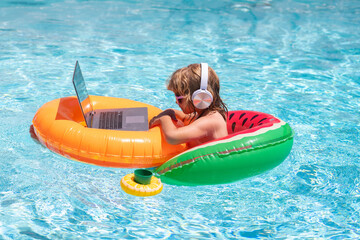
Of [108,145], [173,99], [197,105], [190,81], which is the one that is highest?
[190,81]

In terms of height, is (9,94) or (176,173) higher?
(176,173)

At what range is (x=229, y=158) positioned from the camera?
11.8ft

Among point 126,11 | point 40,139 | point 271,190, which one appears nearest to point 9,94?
point 40,139

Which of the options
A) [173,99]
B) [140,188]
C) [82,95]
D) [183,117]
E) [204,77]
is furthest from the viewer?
[173,99]

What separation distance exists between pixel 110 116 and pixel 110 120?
0.09 m

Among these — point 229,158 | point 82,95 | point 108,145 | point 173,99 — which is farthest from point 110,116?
point 173,99

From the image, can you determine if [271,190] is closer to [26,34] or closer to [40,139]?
[40,139]

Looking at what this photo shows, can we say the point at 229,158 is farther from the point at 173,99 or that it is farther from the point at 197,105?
the point at 173,99

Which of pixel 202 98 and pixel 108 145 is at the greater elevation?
pixel 202 98

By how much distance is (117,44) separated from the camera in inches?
320

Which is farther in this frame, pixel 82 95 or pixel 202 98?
pixel 82 95

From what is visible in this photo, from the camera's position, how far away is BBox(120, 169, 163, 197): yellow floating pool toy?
3.53 metres

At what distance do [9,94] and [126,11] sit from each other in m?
5.06

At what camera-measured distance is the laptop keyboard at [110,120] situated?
159 inches
